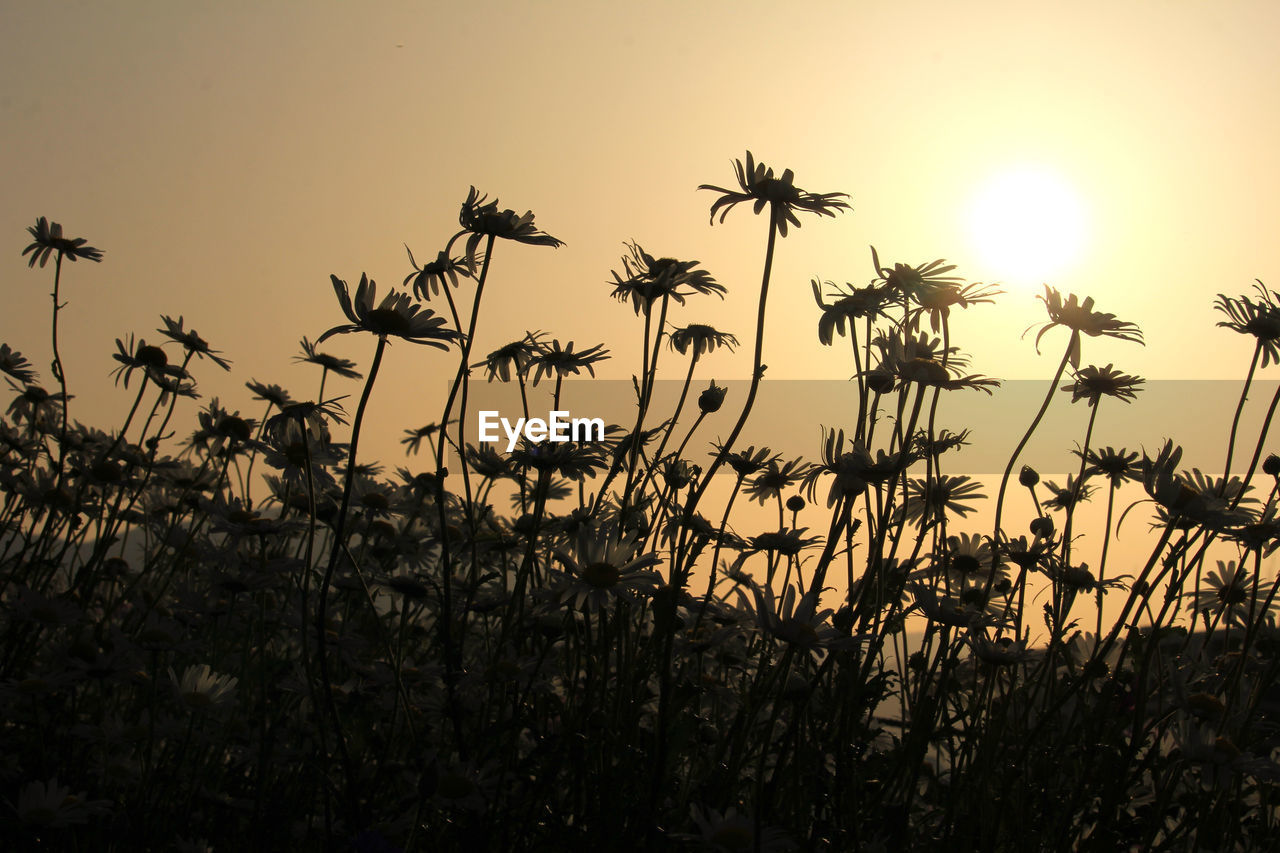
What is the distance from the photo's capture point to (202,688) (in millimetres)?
2795

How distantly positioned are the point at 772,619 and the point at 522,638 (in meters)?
1.20

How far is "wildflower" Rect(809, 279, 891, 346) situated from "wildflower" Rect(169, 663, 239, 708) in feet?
7.69

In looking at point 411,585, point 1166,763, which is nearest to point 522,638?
point 411,585

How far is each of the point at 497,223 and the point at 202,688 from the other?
1729 millimetres

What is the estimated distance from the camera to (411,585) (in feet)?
11.6

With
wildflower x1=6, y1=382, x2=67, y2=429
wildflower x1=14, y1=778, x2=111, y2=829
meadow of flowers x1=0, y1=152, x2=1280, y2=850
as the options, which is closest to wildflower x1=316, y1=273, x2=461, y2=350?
meadow of flowers x1=0, y1=152, x2=1280, y2=850

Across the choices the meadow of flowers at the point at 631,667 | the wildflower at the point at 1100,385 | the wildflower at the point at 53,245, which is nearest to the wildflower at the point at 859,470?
the meadow of flowers at the point at 631,667

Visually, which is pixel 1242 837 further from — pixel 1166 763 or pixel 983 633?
pixel 983 633

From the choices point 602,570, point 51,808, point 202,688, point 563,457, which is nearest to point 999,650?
point 602,570

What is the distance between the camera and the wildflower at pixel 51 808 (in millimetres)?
2184

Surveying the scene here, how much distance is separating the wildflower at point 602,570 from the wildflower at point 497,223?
0.92m

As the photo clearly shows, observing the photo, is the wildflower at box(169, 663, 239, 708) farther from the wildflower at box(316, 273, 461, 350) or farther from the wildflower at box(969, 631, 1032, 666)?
the wildflower at box(969, 631, 1032, 666)

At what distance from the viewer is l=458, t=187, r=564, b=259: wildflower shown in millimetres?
2688

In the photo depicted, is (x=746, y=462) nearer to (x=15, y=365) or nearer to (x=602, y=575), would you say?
(x=602, y=575)
